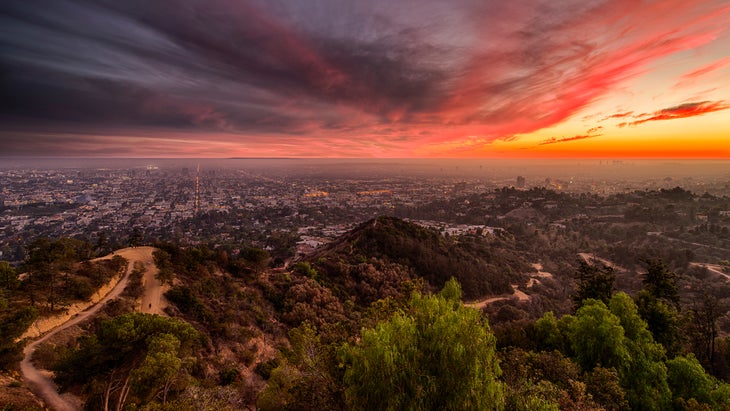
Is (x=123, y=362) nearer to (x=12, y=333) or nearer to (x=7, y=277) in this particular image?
(x=12, y=333)

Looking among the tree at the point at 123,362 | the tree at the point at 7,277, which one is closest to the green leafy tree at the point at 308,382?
the tree at the point at 123,362

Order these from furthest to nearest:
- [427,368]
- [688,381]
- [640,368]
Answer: [640,368]
[688,381]
[427,368]

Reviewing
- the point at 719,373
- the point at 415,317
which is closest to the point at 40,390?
the point at 415,317

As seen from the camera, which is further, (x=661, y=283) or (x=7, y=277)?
(x=661, y=283)

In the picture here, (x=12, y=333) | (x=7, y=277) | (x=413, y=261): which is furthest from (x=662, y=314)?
(x=7, y=277)

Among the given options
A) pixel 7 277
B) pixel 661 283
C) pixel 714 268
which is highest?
pixel 7 277

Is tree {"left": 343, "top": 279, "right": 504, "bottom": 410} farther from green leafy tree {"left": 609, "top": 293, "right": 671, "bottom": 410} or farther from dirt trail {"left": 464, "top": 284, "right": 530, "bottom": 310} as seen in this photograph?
dirt trail {"left": 464, "top": 284, "right": 530, "bottom": 310}
